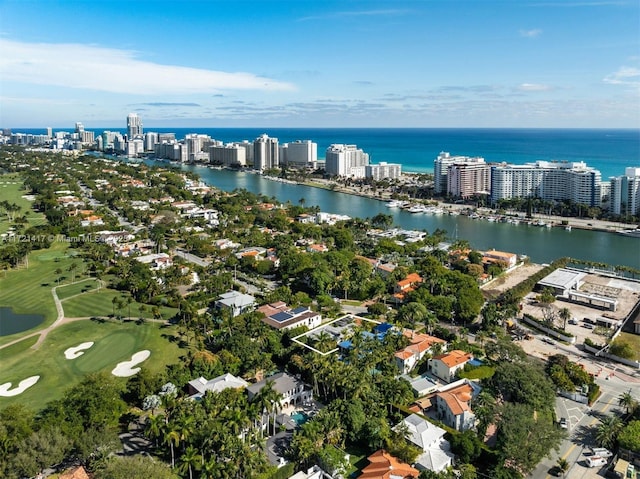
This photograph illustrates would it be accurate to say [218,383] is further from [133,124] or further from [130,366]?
[133,124]

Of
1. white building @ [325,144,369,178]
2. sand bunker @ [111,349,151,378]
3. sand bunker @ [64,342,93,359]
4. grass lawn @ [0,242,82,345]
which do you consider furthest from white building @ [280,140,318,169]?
sand bunker @ [111,349,151,378]

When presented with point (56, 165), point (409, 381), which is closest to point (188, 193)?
point (56, 165)

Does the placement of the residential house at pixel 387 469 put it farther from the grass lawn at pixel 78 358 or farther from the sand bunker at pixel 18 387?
the sand bunker at pixel 18 387

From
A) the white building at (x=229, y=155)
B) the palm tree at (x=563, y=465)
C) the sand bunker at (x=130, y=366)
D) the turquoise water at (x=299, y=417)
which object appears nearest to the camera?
the palm tree at (x=563, y=465)

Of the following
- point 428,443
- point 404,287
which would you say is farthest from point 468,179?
point 428,443

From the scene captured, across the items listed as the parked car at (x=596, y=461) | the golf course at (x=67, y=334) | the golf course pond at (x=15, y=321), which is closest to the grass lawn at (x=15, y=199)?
the golf course at (x=67, y=334)
